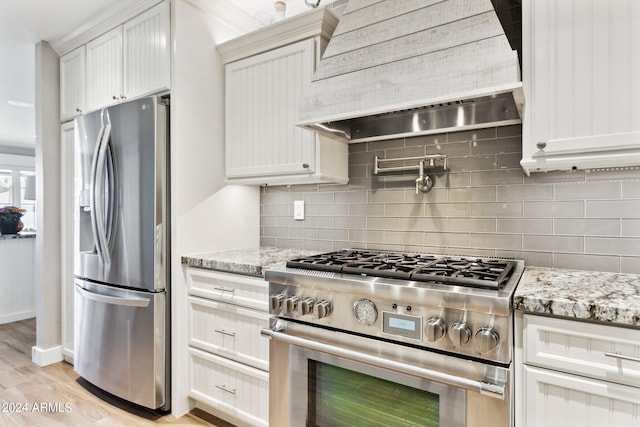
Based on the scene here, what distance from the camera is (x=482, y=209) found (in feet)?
6.12

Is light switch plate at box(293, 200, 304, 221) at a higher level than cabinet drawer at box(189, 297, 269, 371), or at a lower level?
higher

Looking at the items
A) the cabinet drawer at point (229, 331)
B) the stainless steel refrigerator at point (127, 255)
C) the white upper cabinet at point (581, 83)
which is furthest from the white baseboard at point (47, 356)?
the white upper cabinet at point (581, 83)

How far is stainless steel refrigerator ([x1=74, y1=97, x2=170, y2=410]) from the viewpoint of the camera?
212 cm

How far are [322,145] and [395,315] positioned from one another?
1.07 meters

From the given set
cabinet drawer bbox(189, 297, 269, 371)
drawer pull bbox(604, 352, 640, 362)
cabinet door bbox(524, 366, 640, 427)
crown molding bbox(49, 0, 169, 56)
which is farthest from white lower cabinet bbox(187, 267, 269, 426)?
crown molding bbox(49, 0, 169, 56)

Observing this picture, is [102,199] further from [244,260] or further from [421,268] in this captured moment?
[421,268]

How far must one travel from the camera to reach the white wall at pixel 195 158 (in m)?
2.14

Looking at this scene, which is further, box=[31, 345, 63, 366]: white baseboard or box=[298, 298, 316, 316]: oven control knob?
box=[31, 345, 63, 366]: white baseboard

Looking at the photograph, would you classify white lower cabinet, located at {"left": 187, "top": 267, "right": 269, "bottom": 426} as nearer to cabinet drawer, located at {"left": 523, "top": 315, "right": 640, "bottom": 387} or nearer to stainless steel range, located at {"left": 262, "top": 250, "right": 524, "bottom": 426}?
stainless steel range, located at {"left": 262, "top": 250, "right": 524, "bottom": 426}

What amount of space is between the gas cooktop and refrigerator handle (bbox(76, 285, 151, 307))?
1.03 meters

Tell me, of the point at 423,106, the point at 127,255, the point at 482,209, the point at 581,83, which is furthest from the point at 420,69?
the point at 127,255

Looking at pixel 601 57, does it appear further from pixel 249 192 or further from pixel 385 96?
pixel 249 192

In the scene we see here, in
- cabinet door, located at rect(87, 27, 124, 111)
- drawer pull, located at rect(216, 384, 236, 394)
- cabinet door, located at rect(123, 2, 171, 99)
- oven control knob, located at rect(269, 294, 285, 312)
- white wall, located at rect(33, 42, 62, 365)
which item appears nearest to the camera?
oven control knob, located at rect(269, 294, 285, 312)

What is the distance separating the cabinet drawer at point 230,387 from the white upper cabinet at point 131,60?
1.64 metres
